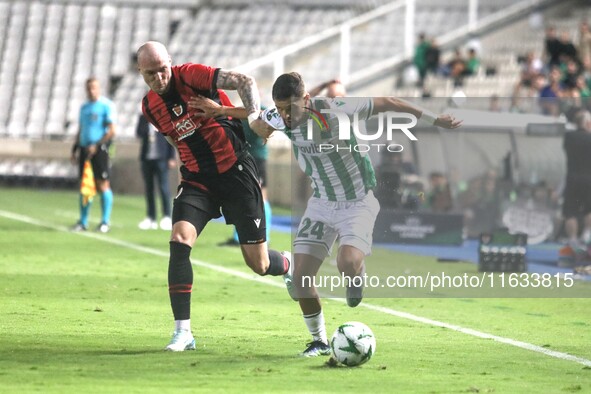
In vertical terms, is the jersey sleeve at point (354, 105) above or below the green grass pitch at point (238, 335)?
above

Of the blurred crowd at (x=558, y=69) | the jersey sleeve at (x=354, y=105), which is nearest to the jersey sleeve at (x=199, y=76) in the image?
the jersey sleeve at (x=354, y=105)

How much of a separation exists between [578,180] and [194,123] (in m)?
7.42

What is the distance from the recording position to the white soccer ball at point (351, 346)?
8.41 meters

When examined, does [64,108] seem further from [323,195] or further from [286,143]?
[323,195]

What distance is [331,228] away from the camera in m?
9.05

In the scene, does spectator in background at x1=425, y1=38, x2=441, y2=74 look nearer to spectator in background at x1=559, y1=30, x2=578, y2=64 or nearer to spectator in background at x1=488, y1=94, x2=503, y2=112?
spectator in background at x1=559, y1=30, x2=578, y2=64

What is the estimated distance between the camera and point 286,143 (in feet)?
88.5

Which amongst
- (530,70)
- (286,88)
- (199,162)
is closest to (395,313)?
(199,162)

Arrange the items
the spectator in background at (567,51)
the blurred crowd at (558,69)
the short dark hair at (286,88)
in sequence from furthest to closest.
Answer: the spectator in background at (567,51), the blurred crowd at (558,69), the short dark hair at (286,88)

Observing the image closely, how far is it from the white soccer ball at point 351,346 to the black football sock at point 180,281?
1058 mm

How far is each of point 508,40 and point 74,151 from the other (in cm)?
1380

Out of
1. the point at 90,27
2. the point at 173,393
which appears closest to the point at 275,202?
the point at 90,27

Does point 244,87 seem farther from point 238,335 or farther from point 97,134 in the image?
point 97,134

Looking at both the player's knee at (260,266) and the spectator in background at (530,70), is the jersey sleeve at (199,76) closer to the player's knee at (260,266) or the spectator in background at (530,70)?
the player's knee at (260,266)
